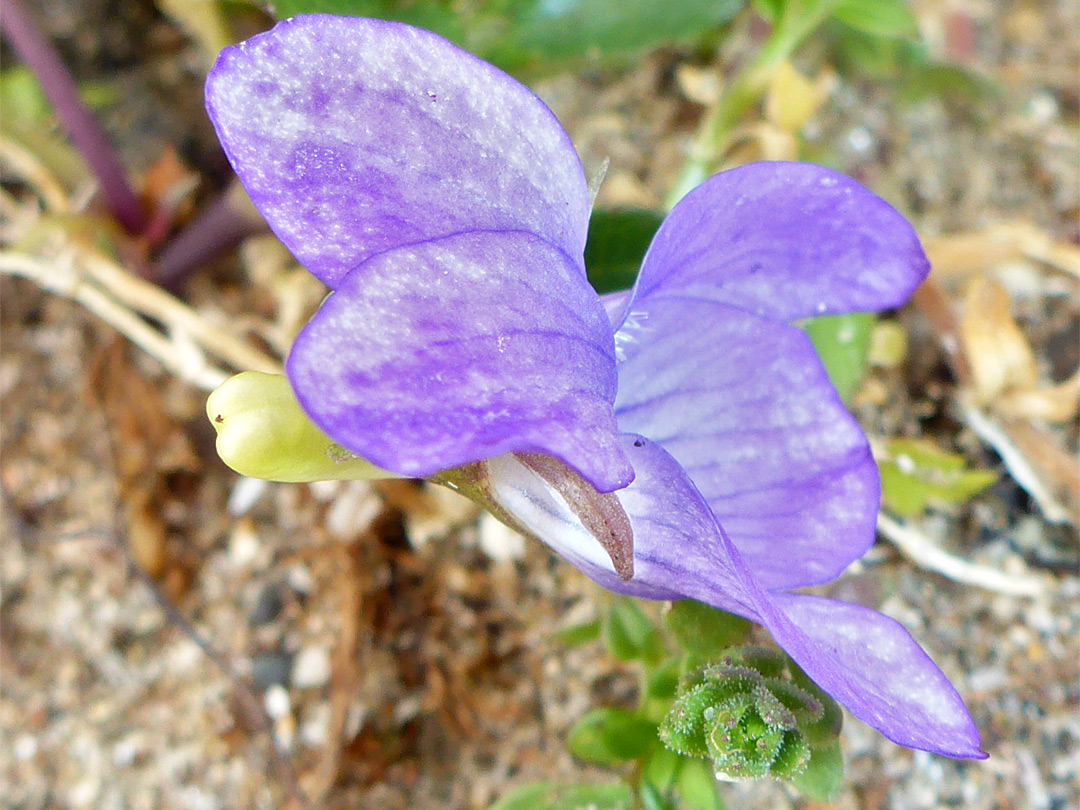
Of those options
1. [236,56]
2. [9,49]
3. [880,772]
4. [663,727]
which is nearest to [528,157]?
[236,56]

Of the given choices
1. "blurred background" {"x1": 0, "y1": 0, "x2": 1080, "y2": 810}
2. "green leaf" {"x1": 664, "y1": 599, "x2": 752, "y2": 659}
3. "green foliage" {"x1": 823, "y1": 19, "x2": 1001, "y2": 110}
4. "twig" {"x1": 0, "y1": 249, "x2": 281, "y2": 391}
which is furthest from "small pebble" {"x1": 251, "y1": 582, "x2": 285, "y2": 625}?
"green foliage" {"x1": 823, "y1": 19, "x2": 1001, "y2": 110}

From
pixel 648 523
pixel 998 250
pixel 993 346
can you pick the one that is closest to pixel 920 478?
pixel 993 346

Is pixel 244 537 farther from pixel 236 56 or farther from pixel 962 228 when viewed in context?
pixel 962 228

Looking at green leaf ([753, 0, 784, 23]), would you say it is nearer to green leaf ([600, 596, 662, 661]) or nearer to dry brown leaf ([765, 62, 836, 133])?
dry brown leaf ([765, 62, 836, 133])

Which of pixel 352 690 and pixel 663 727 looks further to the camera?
pixel 352 690

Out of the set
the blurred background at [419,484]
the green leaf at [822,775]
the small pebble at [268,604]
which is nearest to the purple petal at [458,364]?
the green leaf at [822,775]
